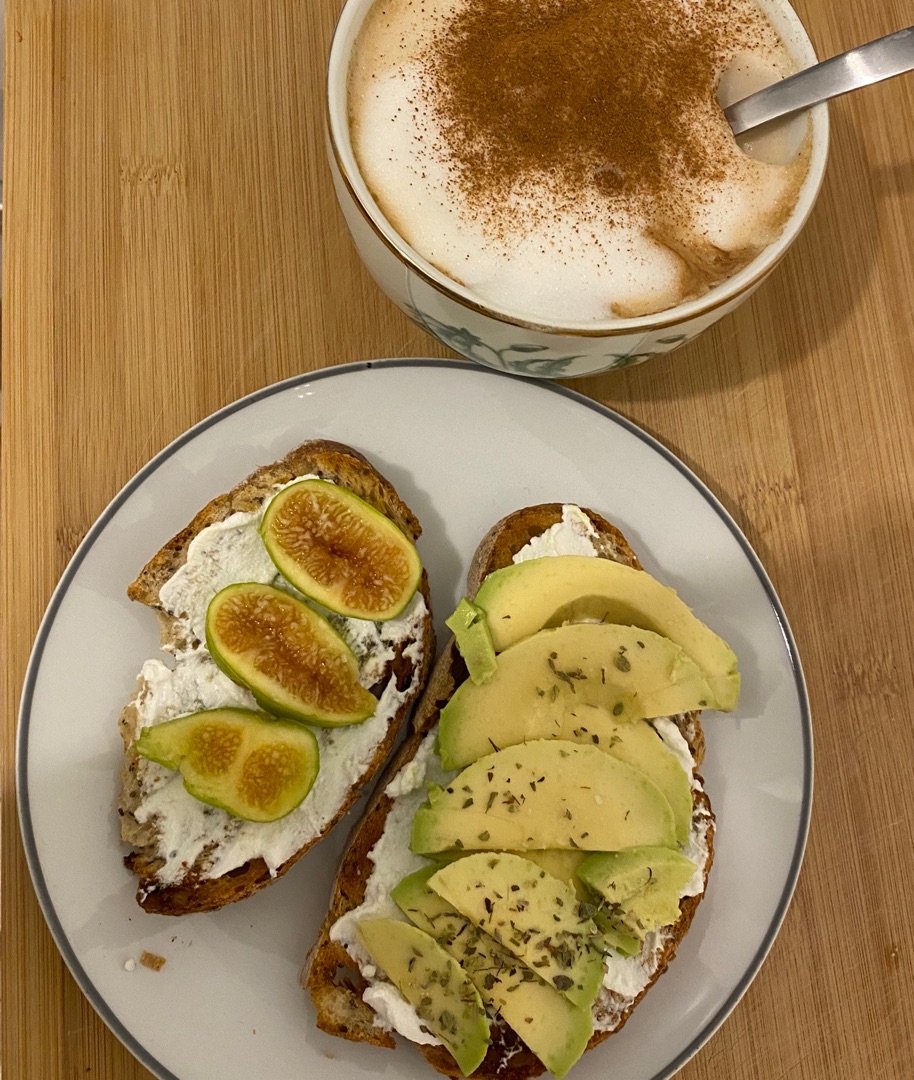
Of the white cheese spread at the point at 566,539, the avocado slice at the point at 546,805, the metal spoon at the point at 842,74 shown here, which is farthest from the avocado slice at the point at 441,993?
the metal spoon at the point at 842,74

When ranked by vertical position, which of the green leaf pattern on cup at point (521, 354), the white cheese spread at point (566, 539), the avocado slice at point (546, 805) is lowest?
the avocado slice at point (546, 805)

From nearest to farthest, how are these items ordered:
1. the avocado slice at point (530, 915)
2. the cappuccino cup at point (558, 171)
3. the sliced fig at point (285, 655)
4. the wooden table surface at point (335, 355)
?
the cappuccino cup at point (558, 171)
the avocado slice at point (530, 915)
the sliced fig at point (285, 655)
the wooden table surface at point (335, 355)

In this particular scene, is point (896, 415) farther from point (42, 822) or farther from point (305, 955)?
point (42, 822)

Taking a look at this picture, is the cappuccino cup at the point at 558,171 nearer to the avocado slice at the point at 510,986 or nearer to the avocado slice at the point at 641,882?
the avocado slice at the point at 641,882

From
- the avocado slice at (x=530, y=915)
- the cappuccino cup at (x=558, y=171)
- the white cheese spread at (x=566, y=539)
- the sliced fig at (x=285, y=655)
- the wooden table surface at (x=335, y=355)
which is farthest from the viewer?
the wooden table surface at (x=335, y=355)

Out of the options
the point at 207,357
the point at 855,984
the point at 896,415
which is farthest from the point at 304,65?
the point at 855,984

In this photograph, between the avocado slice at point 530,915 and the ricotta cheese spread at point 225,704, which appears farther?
the ricotta cheese spread at point 225,704

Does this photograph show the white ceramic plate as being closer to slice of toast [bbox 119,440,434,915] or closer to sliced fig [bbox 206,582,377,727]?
slice of toast [bbox 119,440,434,915]
